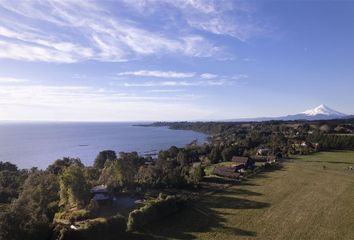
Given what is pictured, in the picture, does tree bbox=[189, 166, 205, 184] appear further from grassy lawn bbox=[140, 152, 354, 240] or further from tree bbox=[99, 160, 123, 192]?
tree bbox=[99, 160, 123, 192]

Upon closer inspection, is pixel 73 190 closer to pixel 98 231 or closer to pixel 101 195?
pixel 101 195

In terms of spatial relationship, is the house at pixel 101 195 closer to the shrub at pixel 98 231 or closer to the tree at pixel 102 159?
the shrub at pixel 98 231

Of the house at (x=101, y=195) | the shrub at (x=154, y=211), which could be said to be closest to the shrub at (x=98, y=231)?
the shrub at (x=154, y=211)

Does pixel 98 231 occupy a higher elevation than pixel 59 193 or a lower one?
lower

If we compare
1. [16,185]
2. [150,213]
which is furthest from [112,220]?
→ [16,185]

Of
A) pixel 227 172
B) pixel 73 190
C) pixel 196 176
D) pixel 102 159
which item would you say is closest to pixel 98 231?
pixel 73 190

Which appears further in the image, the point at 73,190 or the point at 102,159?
the point at 102,159
